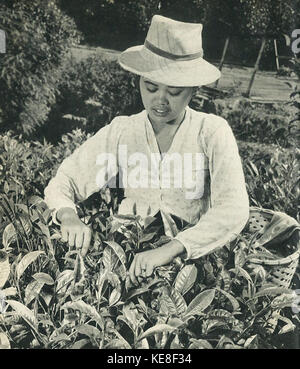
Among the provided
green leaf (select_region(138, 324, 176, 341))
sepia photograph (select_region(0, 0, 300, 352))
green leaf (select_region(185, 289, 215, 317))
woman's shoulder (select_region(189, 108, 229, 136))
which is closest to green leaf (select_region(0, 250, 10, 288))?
sepia photograph (select_region(0, 0, 300, 352))

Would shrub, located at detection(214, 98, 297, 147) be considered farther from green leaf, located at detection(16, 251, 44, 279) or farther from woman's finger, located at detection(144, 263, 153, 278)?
green leaf, located at detection(16, 251, 44, 279)

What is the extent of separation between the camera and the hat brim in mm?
1913

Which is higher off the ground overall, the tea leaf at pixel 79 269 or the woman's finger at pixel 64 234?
the woman's finger at pixel 64 234

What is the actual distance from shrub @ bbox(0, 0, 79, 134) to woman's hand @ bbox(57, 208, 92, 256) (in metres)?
0.44

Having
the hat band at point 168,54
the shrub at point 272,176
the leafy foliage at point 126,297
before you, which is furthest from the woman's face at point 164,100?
the leafy foliage at point 126,297

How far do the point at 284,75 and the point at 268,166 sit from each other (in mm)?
375

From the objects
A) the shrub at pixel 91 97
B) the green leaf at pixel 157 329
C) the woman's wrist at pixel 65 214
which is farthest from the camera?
the shrub at pixel 91 97

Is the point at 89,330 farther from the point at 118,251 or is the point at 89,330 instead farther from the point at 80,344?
the point at 118,251

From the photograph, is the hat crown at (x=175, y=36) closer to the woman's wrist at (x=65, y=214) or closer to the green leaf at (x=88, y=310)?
the woman's wrist at (x=65, y=214)

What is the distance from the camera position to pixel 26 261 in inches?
77.4

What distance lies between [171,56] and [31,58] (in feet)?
1.97

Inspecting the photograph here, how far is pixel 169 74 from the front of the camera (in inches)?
75.3

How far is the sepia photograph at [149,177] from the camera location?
Result: 1942 mm
